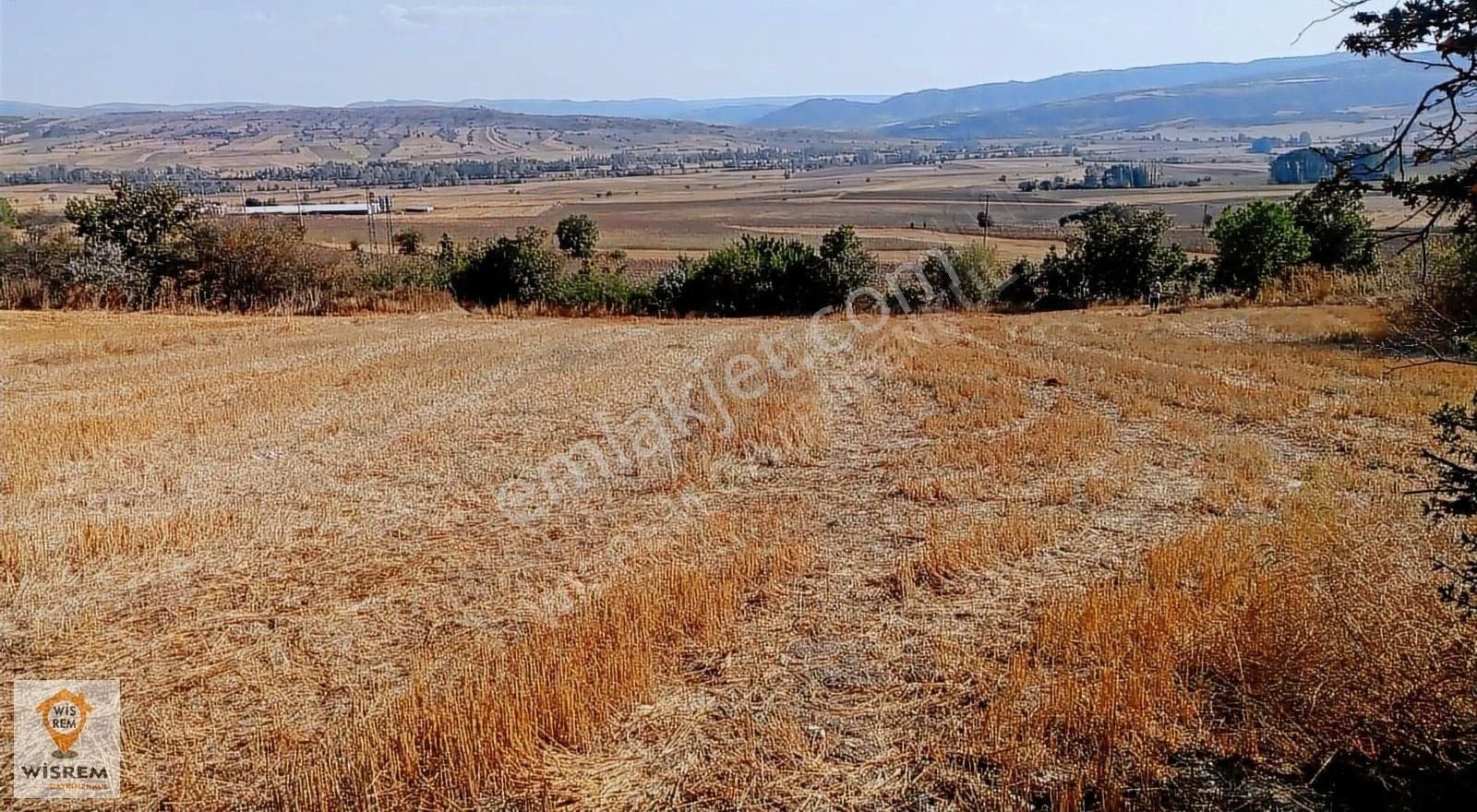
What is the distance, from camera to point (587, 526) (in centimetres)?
888

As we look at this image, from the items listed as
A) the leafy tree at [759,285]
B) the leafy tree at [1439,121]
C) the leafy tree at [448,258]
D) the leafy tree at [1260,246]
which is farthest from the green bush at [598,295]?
the leafy tree at [1439,121]

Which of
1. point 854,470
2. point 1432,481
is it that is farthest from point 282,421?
point 1432,481


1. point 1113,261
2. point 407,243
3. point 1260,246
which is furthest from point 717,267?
point 407,243

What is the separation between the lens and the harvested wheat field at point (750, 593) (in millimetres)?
4930

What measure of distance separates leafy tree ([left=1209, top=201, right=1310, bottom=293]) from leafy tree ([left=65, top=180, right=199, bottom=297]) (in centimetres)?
2913

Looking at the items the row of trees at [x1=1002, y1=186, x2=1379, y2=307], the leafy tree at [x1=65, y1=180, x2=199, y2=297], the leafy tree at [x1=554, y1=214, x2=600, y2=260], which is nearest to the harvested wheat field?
the row of trees at [x1=1002, y1=186, x2=1379, y2=307]

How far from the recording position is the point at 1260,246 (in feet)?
88.2

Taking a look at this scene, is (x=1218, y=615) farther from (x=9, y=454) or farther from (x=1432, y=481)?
(x=9, y=454)

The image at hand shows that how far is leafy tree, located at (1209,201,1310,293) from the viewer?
2691cm

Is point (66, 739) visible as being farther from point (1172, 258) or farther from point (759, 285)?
point (1172, 258)

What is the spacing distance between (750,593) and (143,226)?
27.5m

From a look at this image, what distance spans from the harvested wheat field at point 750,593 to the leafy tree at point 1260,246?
13184mm

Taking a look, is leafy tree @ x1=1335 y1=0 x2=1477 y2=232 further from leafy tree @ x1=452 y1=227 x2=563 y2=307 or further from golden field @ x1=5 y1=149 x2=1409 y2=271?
leafy tree @ x1=452 y1=227 x2=563 y2=307

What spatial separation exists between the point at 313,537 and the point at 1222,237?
2634 cm
